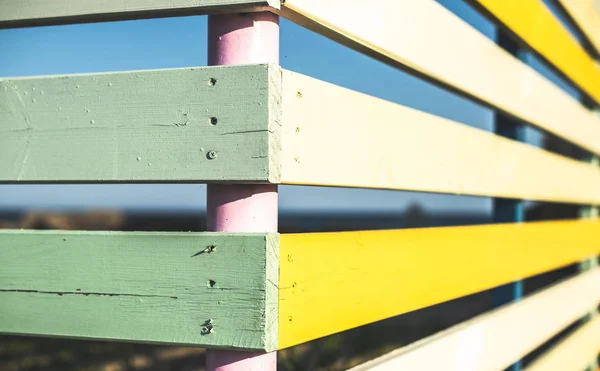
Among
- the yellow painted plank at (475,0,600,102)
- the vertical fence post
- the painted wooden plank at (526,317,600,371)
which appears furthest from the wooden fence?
the painted wooden plank at (526,317,600,371)

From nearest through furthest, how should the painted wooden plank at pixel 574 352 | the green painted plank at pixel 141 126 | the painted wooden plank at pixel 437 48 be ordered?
the green painted plank at pixel 141 126 → the painted wooden plank at pixel 437 48 → the painted wooden plank at pixel 574 352

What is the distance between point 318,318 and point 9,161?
0.63 meters

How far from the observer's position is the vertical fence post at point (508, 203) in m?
2.43

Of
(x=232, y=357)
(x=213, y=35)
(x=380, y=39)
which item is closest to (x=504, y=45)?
(x=380, y=39)

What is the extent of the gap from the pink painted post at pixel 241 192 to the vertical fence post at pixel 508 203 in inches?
58.3

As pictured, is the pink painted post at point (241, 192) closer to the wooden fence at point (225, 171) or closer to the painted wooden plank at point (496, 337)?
the wooden fence at point (225, 171)

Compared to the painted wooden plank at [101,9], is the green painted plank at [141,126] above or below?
below

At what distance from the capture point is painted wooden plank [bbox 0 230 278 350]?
43.1 inches

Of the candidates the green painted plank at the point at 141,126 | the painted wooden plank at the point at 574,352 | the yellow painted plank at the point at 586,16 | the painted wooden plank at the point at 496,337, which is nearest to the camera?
the green painted plank at the point at 141,126

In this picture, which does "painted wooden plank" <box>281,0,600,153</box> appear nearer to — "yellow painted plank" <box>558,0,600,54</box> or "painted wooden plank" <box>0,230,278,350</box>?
"painted wooden plank" <box>0,230,278,350</box>

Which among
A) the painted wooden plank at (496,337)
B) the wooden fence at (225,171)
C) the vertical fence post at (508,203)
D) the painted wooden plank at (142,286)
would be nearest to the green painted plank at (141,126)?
the wooden fence at (225,171)

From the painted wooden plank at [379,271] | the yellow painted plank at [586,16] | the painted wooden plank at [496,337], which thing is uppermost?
the yellow painted plank at [586,16]

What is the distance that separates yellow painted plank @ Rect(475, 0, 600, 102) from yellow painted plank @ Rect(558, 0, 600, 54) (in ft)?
0.40

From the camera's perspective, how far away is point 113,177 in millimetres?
1161
